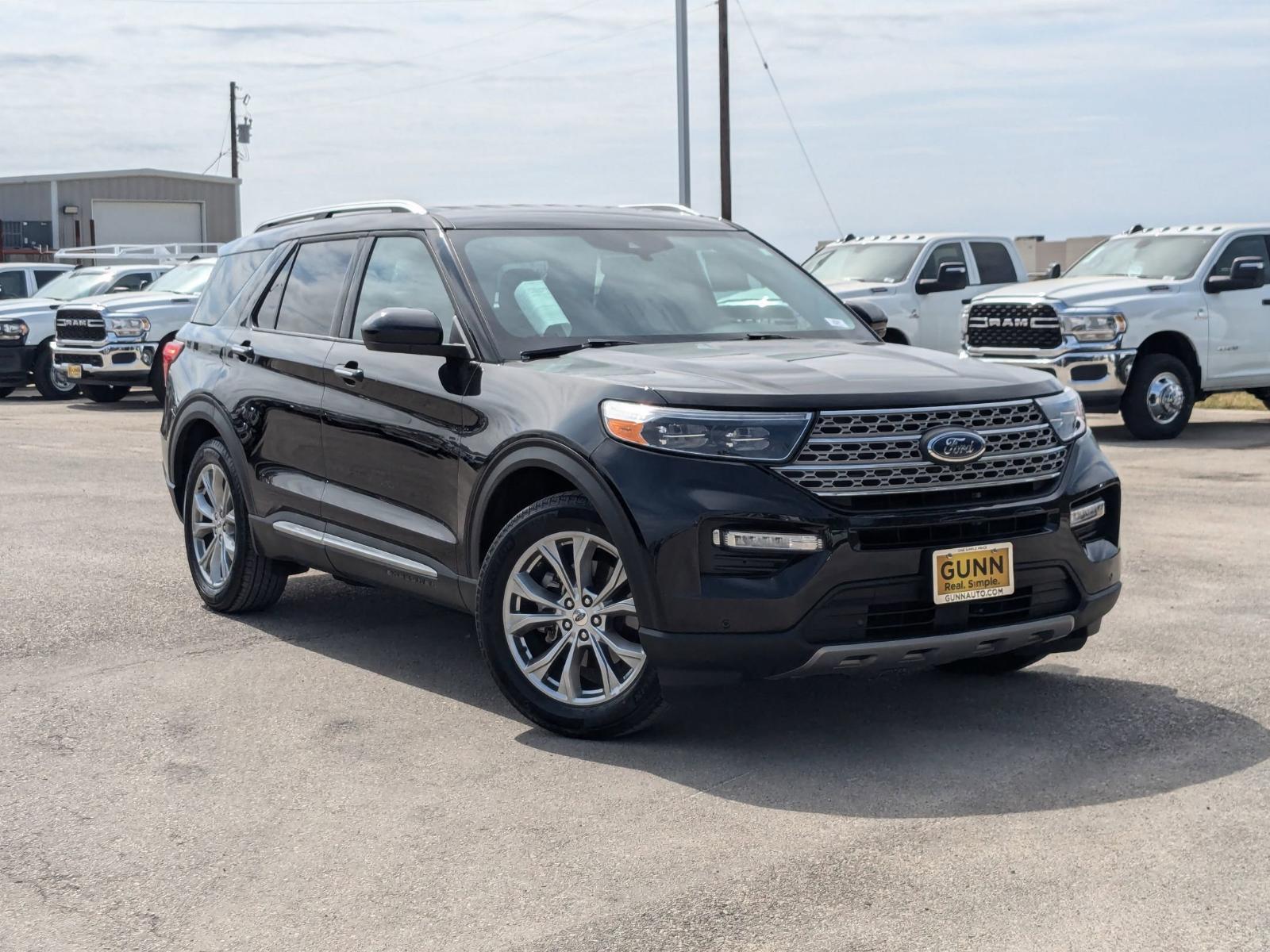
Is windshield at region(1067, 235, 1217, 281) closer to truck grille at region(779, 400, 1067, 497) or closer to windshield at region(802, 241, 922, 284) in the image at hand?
windshield at region(802, 241, 922, 284)

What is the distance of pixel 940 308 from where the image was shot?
19438 mm

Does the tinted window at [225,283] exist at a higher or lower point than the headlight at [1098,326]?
higher

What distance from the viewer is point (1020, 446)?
5453 millimetres

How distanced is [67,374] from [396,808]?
723 inches

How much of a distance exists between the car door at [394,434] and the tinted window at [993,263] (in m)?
14.0

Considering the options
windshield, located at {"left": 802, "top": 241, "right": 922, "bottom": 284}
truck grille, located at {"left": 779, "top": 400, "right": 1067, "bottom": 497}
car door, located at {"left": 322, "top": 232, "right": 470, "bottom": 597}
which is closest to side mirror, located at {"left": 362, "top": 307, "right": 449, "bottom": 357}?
car door, located at {"left": 322, "top": 232, "right": 470, "bottom": 597}

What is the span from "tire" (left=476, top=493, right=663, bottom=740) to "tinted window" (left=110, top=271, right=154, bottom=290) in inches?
785

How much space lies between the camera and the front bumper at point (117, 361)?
21406 mm

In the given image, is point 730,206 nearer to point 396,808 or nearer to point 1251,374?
point 1251,374

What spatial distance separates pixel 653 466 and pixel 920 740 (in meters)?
1.34

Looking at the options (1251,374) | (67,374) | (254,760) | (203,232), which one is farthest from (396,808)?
(203,232)

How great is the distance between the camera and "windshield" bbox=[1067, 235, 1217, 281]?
16719 mm


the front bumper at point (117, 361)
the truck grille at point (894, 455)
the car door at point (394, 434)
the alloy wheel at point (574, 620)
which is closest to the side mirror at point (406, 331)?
the car door at point (394, 434)

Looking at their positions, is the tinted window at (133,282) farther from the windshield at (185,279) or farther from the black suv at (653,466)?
the black suv at (653,466)
